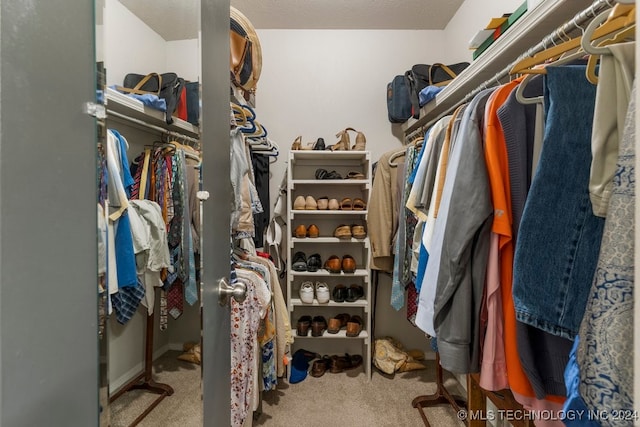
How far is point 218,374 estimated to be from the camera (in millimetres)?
843

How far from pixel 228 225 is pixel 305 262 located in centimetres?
125

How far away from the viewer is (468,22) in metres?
1.93

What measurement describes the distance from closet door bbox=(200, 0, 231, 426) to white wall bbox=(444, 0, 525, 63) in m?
1.53

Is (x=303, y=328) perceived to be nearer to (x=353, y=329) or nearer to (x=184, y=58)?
(x=353, y=329)

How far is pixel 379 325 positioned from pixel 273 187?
1412 mm

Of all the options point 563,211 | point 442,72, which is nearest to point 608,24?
point 563,211

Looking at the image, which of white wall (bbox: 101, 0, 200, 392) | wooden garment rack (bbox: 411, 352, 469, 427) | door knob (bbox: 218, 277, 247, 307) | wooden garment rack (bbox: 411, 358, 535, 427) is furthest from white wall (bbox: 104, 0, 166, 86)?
wooden garment rack (bbox: 411, 352, 469, 427)

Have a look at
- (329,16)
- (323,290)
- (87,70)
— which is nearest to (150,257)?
(87,70)

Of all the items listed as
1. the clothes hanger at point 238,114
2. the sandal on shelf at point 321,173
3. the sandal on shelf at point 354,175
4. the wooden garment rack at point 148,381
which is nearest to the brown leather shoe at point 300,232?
the sandal on shelf at point 321,173

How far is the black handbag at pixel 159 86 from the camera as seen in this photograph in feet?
1.63

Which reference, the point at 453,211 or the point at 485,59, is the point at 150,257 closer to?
the point at 453,211

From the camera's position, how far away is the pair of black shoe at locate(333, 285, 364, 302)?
2072mm

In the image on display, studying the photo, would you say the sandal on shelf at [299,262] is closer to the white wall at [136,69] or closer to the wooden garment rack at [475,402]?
the wooden garment rack at [475,402]

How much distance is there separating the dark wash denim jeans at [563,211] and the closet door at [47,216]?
2.50 feet
